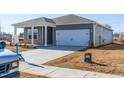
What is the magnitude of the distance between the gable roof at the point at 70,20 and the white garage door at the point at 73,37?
1091 millimetres

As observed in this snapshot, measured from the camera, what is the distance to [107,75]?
7316 millimetres

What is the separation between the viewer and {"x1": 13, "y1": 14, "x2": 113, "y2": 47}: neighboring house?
22.0m

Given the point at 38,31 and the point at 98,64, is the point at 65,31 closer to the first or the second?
the point at 38,31

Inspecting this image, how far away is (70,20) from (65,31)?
5.50ft

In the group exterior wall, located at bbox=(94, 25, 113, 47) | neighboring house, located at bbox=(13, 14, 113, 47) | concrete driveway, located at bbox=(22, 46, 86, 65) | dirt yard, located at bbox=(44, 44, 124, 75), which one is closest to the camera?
dirt yard, located at bbox=(44, 44, 124, 75)

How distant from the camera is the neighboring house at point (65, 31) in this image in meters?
22.0

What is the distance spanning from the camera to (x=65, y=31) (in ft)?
77.0

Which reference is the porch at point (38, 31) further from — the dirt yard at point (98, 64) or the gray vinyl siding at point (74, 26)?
the dirt yard at point (98, 64)

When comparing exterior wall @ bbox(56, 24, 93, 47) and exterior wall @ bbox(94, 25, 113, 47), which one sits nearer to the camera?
exterior wall @ bbox(56, 24, 93, 47)

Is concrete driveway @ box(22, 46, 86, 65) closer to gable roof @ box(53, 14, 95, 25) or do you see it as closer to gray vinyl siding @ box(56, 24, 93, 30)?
gray vinyl siding @ box(56, 24, 93, 30)

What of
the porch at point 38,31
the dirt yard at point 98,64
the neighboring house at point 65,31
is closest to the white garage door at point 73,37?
the neighboring house at point 65,31

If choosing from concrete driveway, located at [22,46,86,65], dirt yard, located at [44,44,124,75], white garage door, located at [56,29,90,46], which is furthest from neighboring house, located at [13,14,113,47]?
dirt yard, located at [44,44,124,75]
